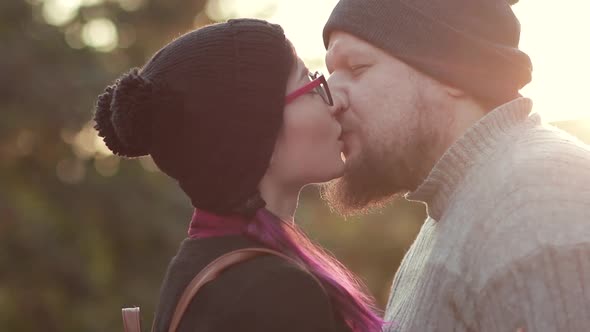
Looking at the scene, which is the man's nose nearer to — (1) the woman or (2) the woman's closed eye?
(2) the woman's closed eye

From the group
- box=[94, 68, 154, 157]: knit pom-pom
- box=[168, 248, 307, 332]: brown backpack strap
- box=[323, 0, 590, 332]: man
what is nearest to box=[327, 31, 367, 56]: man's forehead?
box=[323, 0, 590, 332]: man

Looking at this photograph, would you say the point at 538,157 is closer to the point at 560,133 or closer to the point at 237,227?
the point at 560,133

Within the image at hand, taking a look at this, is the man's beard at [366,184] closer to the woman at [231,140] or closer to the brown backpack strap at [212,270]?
the woman at [231,140]

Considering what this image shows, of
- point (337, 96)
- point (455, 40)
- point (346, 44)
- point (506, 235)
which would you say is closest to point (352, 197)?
point (337, 96)

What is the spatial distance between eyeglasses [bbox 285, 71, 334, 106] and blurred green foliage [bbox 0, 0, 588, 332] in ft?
40.9

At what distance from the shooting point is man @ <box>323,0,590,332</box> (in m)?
2.52

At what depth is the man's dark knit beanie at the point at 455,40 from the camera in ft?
10.6

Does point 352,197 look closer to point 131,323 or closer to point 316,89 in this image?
point 316,89

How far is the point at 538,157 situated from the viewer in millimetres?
2717

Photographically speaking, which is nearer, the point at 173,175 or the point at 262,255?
the point at 262,255

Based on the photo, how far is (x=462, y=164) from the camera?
3.02 m

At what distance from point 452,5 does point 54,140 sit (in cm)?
1432

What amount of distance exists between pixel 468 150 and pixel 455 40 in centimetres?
46

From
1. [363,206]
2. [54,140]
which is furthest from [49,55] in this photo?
[363,206]
